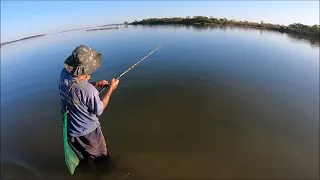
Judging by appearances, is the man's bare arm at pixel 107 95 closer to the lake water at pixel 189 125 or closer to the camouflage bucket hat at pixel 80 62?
the camouflage bucket hat at pixel 80 62

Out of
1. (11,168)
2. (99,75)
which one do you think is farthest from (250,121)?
(99,75)

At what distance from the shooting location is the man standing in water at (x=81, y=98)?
3.11 m

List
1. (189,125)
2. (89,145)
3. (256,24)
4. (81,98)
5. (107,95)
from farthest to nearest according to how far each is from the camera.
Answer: (256,24) < (189,125) < (89,145) < (107,95) < (81,98)

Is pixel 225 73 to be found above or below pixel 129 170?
above

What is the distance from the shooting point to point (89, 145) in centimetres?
377

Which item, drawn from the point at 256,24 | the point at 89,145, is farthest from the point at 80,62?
the point at 256,24

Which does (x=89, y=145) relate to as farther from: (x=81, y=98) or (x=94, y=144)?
(x=81, y=98)

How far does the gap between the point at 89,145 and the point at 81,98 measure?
3.15 ft

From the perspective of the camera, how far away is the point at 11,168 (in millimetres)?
5051

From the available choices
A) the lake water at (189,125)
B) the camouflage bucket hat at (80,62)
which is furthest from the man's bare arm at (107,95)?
the lake water at (189,125)

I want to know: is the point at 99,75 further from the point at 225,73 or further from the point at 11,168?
the point at 11,168

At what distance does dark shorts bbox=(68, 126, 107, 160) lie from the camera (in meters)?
3.67

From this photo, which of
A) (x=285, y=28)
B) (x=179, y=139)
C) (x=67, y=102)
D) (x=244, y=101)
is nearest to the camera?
(x=67, y=102)

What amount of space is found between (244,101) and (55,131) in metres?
5.39
